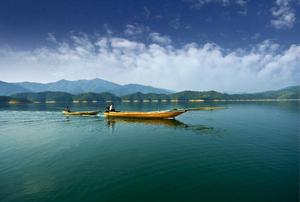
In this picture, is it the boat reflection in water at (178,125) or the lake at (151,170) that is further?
the boat reflection in water at (178,125)

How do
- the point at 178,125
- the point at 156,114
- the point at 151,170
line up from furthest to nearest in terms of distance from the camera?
the point at 156,114
the point at 178,125
the point at 151,170

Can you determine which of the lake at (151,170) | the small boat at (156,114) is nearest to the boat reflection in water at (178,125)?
the small boat at (156,114)

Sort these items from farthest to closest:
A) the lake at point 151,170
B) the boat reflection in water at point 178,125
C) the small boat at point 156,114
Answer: the small boat at point 156,114
the boat reflection in water at point 178,125
the lake at point 151,170

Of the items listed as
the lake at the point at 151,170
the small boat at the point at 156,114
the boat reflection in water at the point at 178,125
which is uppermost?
the small boat at the point at 156,114

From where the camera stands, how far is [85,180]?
14492mm

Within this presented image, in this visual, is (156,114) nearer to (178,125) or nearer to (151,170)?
(178,125)

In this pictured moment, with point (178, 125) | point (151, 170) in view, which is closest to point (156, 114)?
point (178, 125)

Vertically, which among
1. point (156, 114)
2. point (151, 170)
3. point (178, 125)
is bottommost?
point (151, 170)

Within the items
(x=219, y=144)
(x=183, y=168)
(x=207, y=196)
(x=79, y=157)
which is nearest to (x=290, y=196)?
(x=207, y=196)

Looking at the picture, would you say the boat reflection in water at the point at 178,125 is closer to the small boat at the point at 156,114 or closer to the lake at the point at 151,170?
the small boat at the point at 156,114

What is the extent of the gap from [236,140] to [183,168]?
1342 cm

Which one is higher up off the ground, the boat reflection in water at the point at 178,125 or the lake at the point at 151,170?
the boat reflection in water at the point at 178,125

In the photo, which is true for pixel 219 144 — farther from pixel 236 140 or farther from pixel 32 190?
pixel 32 190

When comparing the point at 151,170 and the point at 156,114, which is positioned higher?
the point at 156,114
